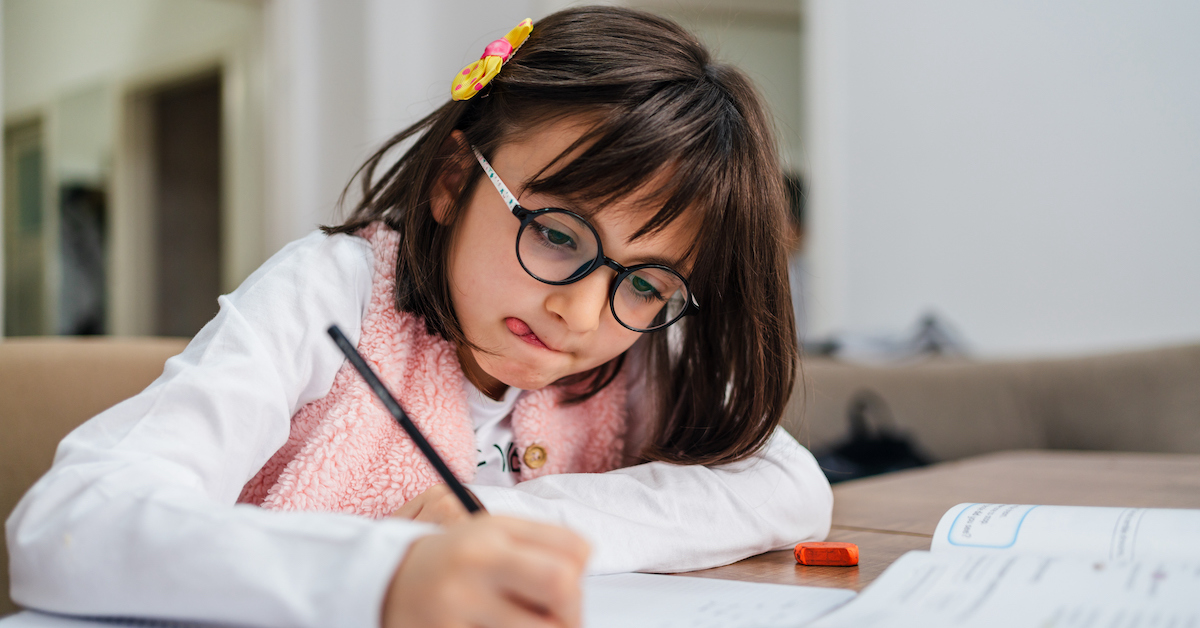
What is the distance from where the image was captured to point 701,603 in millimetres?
448

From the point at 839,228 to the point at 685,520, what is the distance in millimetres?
2234

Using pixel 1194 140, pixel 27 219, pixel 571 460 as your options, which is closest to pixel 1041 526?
pixel 571 460

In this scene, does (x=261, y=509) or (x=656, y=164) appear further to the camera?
(x=656, y=164)

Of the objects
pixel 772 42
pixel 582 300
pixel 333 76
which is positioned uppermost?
pixel 772 42

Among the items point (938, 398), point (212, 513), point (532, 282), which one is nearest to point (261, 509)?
point (212, 513)

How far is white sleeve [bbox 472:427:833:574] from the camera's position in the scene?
572 millimetres

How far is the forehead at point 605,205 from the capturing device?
0.63 meters

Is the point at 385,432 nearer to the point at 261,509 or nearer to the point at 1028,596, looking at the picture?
the point at 261,509

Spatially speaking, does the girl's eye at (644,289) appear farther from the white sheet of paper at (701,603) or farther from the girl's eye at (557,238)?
the white sheet of paper at (701,603)

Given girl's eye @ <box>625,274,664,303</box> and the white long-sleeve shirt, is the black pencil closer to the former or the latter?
the white long-sleeve shirt

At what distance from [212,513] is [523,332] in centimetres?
31

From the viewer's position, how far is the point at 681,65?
71 cm

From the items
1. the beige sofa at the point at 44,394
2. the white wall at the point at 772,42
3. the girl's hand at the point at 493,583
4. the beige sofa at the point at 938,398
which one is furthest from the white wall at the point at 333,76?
the girl's hand at the point at 493,583

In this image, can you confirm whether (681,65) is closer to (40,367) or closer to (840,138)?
(40,367)
